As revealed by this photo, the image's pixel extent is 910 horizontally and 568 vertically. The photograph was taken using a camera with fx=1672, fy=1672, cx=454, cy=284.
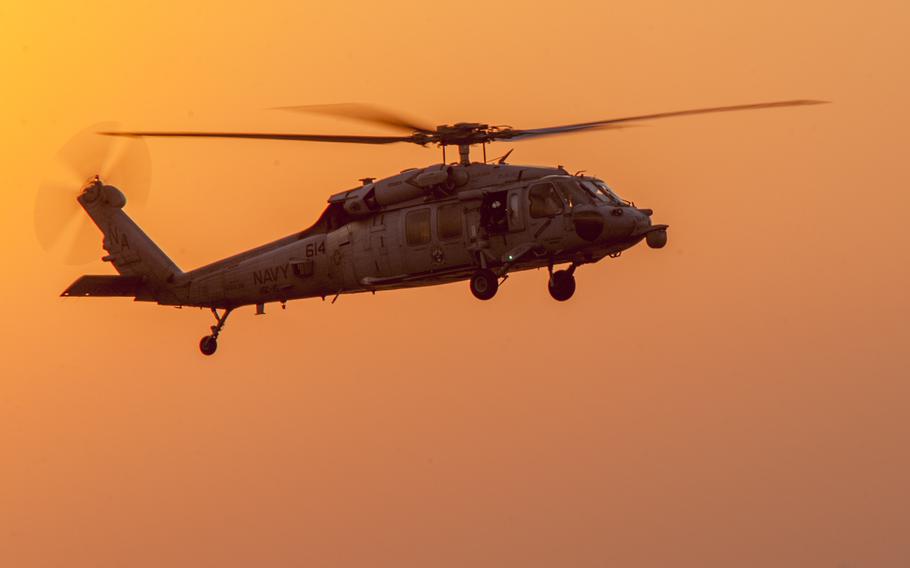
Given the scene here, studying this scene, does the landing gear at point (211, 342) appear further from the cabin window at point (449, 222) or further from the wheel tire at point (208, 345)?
the cabin window at point (449, 222)

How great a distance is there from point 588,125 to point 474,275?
16.6 ft

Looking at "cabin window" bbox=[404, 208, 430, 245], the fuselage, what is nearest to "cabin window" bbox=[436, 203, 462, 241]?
the fuselage

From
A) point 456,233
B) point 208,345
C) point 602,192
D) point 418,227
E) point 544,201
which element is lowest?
point 208,345

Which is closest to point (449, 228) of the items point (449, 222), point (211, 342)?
point (449, 222)

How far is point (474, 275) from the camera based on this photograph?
4538 centimetres

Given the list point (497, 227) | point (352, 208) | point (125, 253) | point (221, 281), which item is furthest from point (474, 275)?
point (125, 253)

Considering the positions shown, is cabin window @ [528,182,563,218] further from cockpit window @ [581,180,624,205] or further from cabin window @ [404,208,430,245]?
A: cabin window @ [404,208,430,245]

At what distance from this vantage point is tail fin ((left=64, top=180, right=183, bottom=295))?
53.5m

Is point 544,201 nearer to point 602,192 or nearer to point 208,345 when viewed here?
point 602,192

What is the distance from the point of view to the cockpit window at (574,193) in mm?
44562

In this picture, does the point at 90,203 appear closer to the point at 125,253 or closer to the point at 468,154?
the point at 125,253

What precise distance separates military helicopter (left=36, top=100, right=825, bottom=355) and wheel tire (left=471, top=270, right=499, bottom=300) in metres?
0.03

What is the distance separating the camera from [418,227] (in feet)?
152

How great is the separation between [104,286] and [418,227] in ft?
37.4
